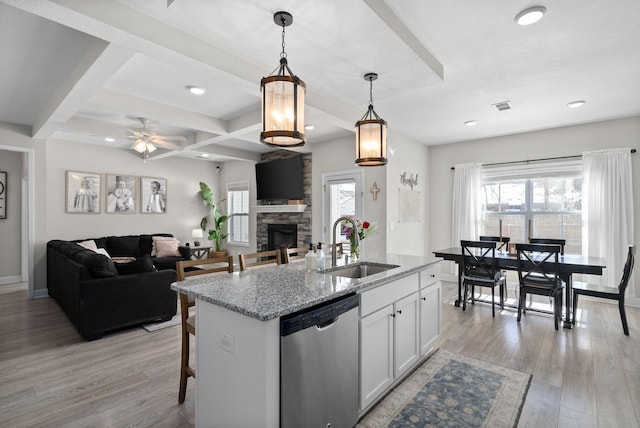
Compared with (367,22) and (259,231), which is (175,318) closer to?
(259,231)

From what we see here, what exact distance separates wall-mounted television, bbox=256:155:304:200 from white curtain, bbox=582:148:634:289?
15.3 feet

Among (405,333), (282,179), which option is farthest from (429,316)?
(282,179)

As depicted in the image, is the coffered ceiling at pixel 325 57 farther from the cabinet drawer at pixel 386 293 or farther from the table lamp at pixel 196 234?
the table lamp at pixel 196 234

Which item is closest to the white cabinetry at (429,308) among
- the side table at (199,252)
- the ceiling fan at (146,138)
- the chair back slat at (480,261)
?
the chair back slat at (480,261)

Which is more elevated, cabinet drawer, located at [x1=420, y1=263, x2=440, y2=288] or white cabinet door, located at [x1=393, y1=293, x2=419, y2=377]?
cabinet drawer, located at [x1=420, y1=263, x2=440, y2=288]

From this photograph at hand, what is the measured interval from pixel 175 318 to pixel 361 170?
11.6ft

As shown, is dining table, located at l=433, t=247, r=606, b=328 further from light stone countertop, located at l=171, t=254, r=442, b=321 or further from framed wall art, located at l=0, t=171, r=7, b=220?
framed wall art, located at l=0, t=171, r=7, b=220

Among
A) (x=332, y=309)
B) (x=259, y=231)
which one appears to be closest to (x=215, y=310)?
(x=332, y=309)

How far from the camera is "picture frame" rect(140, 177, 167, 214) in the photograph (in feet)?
23.0

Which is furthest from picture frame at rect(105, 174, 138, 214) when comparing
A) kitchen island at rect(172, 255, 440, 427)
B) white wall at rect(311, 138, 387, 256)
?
kitchen island at rect(172, 255, 440, 427)

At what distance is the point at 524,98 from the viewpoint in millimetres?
3760

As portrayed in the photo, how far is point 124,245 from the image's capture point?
6.39 m

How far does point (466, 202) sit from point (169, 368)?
5.29m

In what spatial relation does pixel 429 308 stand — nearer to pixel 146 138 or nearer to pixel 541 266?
pixel 541 266
